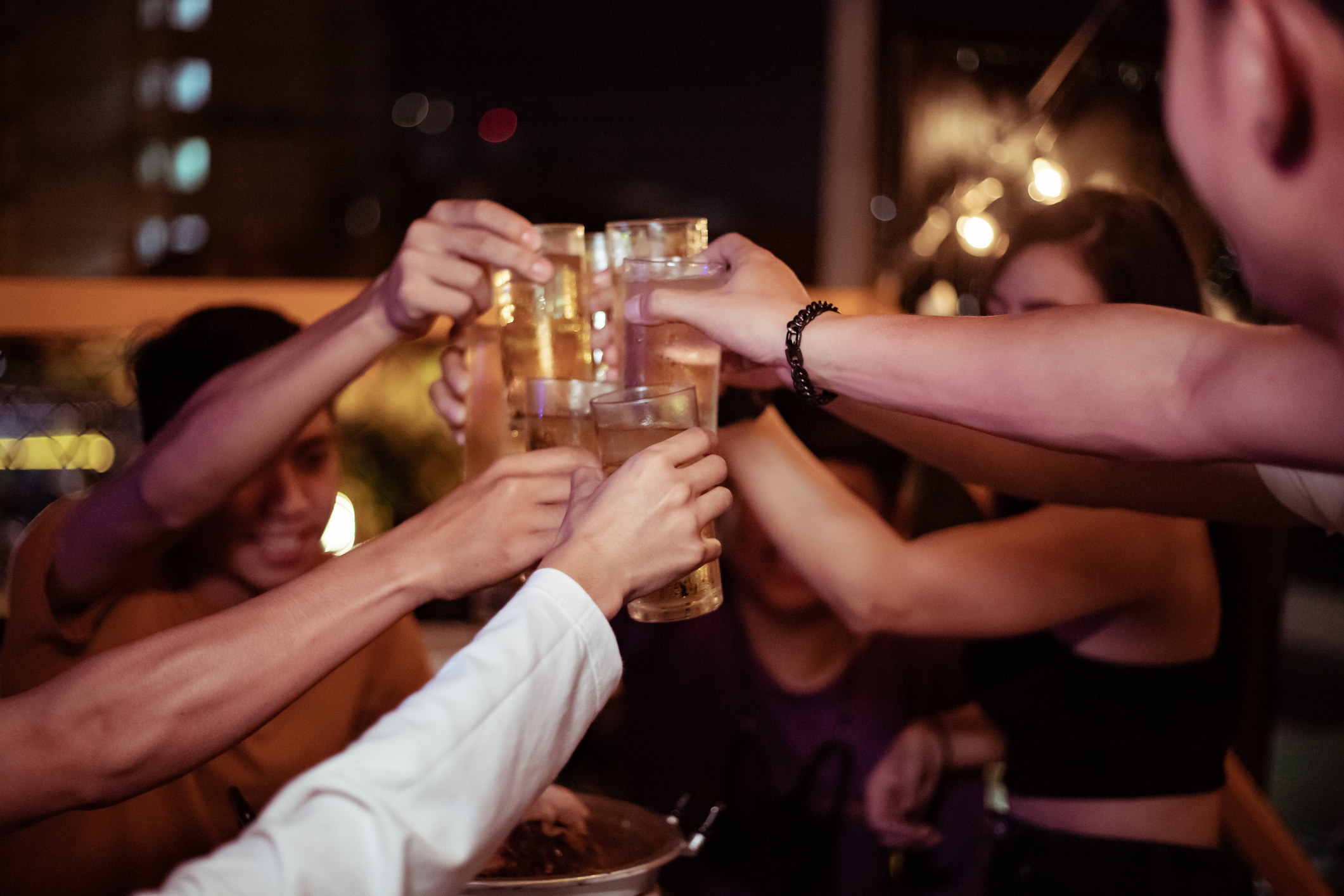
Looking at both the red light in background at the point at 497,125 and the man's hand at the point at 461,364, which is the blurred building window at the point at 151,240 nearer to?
the man's hand at the point at 461,364

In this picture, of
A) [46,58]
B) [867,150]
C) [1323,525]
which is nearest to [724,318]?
[1323,525]

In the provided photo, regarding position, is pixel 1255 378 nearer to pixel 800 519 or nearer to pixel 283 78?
pixel 800 519

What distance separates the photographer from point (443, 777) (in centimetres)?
81

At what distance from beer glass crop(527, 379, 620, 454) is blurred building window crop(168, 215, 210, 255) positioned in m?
4.72

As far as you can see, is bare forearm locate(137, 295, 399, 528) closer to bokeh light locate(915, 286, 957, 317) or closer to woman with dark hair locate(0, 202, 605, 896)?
woman with dark hair locate(0, 202, 605, 896)

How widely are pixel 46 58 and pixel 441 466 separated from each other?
277 centimetres

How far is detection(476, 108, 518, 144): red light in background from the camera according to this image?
29.3 feet

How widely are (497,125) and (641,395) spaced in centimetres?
852

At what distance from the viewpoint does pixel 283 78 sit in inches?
233

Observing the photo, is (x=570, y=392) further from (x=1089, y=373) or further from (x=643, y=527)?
(x=1089, y=373)

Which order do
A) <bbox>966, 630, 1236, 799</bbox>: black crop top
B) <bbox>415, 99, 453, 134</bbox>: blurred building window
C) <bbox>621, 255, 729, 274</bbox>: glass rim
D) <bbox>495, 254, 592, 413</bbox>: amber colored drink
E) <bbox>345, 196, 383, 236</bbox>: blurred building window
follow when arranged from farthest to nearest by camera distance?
<bbox>415, 99, 453, 134</bbox>: blurred building window
<bbox>345, 196, 383, 236</bbox>: blurred building window
<bbox>966, 630, 1236, 799</bbox>: black crop top
<bbox>495, 254, 592, 413</bbox>: amber colored drink
<bbox>621, 255, 729, 274</bbox>: glass rim

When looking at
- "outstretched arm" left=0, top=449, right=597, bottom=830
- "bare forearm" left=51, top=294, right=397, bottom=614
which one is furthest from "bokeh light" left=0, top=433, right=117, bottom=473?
"outstretched arm" left=0, top=449, right=597, bottom=830

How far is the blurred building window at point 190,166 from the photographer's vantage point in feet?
17.7

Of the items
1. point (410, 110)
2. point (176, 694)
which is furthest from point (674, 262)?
point (410, 110)
